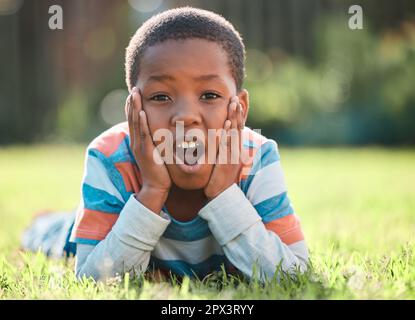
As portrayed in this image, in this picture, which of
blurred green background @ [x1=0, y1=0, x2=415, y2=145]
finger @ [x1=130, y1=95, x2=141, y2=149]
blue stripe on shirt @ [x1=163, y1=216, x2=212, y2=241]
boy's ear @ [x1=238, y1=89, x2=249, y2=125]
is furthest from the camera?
blurred green background @ [x1=0, y1=0, x2=415, y2=145]

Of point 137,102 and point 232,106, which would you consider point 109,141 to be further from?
point 232,106

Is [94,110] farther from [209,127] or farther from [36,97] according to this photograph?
[209,127]

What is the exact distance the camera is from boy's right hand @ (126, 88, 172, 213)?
238cm

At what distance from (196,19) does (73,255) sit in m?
1.50

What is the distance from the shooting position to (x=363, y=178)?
688cm

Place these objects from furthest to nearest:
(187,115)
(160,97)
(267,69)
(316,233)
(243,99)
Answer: (267,69)
(316,233)
(243,99)
(160,97)
(187,115)

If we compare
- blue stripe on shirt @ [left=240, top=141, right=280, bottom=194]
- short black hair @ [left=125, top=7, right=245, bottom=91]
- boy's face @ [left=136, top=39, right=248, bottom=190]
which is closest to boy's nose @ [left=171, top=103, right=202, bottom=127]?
boy's face @ [left=136, top=39, right=248, bottom=190]

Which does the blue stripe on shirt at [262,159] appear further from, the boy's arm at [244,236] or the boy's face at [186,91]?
the boy's face at [186,91]

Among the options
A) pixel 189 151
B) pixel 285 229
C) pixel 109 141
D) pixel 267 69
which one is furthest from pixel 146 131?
pixel 267 69

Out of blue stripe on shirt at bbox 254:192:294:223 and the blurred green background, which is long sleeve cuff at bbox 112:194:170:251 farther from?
the blurred green background

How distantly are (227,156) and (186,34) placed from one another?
1.62ft

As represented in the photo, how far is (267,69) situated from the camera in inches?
510

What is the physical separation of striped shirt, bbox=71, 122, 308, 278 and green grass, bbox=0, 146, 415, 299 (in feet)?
0.34
